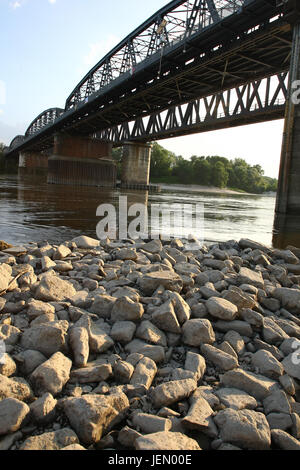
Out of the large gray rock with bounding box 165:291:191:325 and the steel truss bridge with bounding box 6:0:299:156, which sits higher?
the steel truss bridge with bounding box 6:0:299:156

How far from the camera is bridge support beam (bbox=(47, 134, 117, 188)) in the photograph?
48125 mm

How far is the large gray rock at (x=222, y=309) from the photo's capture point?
3.00m

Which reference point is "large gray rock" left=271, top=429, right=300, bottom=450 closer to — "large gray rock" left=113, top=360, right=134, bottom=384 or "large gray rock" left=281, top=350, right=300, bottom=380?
"large gray rock" left=281, top=350, right=300, bottom=380

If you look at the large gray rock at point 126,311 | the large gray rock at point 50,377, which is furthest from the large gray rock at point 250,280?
the large gray rock at point 50,377

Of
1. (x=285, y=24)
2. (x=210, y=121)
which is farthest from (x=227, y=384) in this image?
(x=210, y=121)

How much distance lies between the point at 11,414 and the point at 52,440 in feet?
0.89

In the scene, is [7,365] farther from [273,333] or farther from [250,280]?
[250,280]

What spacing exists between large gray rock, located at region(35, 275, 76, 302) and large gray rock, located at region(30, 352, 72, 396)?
3.37ft

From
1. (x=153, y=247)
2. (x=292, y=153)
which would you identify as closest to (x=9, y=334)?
(x=153, y=247)

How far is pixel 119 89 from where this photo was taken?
33812 millimetres

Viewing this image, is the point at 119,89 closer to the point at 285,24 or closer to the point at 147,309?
the point at 285,24

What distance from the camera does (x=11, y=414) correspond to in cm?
175

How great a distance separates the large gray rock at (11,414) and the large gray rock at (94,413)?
0.23m

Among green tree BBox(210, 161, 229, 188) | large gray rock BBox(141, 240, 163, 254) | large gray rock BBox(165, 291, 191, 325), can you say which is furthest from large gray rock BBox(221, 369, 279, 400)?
green tree BBox(210, 161, 229, 188)
